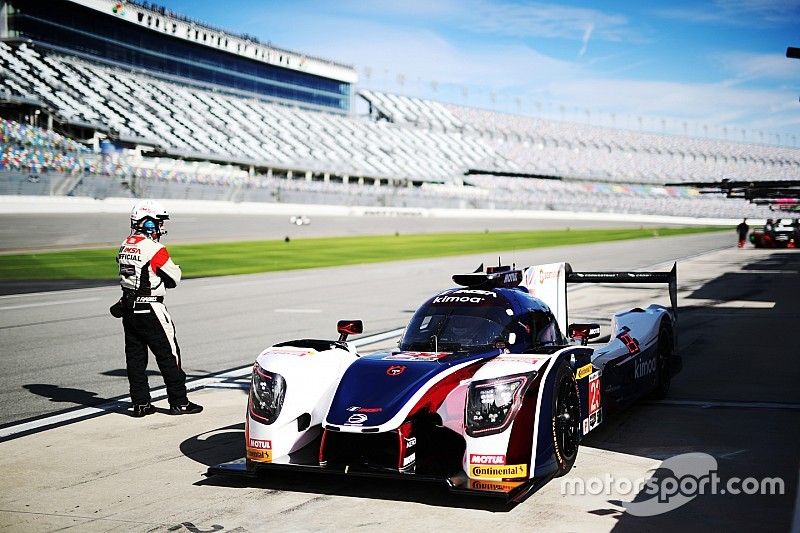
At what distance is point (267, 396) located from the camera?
246 inches

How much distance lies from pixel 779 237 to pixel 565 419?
4334cm

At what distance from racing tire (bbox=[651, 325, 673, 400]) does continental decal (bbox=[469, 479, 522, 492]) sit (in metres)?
3.91

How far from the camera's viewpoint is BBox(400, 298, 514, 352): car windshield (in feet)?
22.8

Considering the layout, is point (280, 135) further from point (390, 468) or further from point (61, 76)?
point (390, 468)

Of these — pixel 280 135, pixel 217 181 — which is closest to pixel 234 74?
pixel 280 135

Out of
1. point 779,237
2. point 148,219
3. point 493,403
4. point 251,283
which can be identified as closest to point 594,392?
point 493,403

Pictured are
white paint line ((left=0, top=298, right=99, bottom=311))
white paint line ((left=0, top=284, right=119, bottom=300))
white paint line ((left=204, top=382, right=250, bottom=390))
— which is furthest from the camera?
white paint line ((left=0, top=284, right=119, bottom=300))

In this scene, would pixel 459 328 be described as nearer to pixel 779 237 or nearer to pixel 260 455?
pixel 260 455

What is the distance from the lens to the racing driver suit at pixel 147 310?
8070 millimetres

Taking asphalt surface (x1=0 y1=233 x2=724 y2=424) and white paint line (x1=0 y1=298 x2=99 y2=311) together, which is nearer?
asphalt surface (x1=0 y1=233 x2=724 y2=424)

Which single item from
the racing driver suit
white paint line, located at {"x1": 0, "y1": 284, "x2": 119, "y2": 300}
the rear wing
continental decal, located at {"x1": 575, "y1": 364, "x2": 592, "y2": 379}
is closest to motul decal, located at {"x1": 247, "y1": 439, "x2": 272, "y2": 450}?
continental decal, located at {"x1": 575, "y1": 364, "x2": 592, "y2": 379}

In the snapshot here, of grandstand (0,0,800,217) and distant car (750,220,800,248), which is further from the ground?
grandstand (0,0,800,217)

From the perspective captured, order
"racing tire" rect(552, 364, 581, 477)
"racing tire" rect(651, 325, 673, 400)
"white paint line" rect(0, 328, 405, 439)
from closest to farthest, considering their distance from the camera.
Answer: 1. "racing tire" rect(552, 364, 581, 477)
2. "white paint line" rect(0, 328, 405, 439)
3. "racing tire" rect(651, 325, 673, 400)

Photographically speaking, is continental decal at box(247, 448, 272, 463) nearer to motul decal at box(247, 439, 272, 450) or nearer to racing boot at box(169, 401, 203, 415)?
motul decal at box(247, 439, 272, 450)
